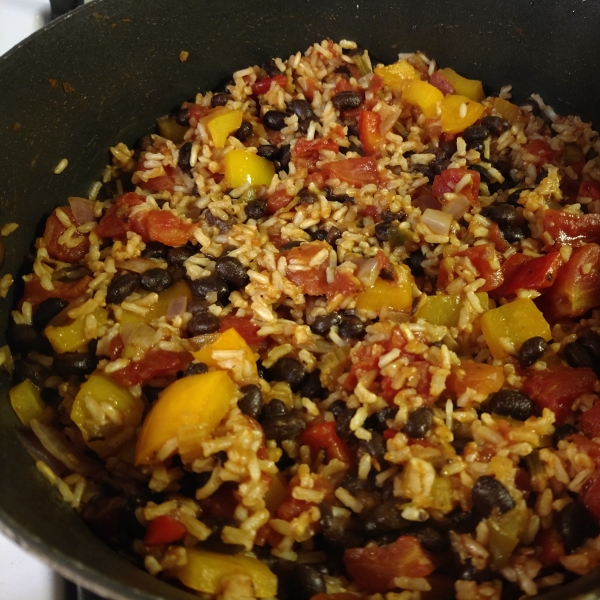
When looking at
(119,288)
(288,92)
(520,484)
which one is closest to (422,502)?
(520,484)

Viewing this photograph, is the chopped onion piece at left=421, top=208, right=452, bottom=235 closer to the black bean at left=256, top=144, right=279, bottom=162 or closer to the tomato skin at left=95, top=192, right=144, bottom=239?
the black bean at left=256, top=144, right=279, bottom=162

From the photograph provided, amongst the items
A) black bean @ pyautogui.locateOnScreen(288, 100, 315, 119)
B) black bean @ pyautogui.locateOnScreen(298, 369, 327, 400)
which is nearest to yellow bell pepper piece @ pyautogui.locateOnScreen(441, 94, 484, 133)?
black bean @ pyautogui.locateOnScreen(288, 100, 315, 119)

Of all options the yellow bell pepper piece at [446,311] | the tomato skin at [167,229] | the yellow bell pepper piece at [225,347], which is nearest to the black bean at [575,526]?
the yellow bell pepper piece at [446,311]

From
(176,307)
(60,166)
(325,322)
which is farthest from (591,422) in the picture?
(60,166)

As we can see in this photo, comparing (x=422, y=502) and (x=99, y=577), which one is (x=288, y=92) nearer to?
(x=422, y=502)

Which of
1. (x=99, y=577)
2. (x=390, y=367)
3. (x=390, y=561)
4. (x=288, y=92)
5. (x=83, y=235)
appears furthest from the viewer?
(x=288, y=92)
